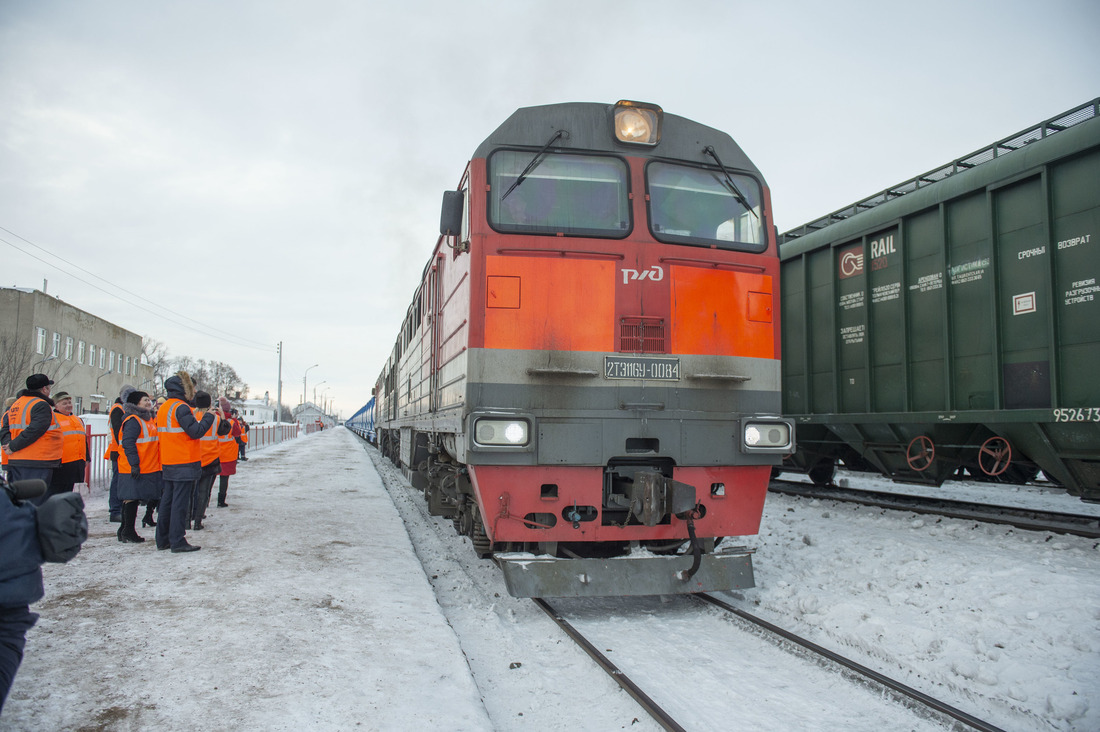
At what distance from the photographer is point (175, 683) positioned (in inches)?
124

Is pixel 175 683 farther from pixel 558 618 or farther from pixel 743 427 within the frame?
pixel 743 427

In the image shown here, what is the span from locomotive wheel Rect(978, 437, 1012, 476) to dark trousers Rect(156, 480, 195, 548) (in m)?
8.25

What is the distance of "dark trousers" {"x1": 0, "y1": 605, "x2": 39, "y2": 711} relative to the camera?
2160 mm

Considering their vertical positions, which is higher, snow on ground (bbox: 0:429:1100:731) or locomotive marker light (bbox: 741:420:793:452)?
locomotive marker light (bbox: 741:420:793:452)

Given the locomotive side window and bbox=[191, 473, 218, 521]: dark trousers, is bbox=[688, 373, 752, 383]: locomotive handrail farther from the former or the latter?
bbox=[191, 473, 218, 521]: dark trousers

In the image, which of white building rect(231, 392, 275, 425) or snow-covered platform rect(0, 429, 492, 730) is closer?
snow-covered platform rect(0, 429, 492, 730)

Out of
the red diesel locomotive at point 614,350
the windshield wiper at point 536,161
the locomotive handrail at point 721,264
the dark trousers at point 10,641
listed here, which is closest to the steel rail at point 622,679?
the red diesel locomotive at point 614,350

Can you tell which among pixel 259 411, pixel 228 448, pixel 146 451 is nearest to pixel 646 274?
pixel 146 451

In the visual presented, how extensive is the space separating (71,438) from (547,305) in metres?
5.07

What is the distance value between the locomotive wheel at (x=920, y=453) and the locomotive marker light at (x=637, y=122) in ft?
17.8

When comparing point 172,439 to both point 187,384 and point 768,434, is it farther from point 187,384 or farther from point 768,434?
point 768,434

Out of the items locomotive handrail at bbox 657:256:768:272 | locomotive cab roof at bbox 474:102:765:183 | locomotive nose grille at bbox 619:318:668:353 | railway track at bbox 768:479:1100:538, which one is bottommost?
railway track at bbox 768:479:1100:538

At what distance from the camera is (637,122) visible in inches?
198

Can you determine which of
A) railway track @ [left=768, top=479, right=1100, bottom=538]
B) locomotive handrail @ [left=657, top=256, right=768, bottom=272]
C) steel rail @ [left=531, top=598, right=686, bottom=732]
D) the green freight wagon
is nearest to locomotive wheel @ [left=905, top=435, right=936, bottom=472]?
the green freight wagon
